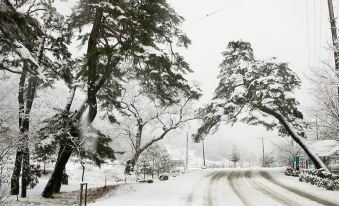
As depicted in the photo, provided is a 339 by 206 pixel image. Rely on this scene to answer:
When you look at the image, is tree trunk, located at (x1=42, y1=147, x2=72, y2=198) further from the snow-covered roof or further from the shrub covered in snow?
the snow-covered roof

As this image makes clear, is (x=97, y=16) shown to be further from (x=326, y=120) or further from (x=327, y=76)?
(x=326, y=120)

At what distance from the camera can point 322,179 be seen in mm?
22219

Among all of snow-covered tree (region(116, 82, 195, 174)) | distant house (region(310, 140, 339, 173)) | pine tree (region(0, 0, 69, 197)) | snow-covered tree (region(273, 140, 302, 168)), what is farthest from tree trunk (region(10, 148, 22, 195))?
snow-covered tree (region(273, 140, 302, 168))

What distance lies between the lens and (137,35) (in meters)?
15.4

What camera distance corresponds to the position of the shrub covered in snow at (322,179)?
20.7 m

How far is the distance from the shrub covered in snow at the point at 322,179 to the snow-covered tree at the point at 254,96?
236 centimetres

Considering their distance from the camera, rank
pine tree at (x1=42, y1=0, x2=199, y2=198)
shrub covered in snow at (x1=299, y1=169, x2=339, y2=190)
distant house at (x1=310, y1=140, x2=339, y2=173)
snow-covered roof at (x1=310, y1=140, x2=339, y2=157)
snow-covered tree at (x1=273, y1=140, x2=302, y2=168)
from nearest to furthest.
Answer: pine tree at (x1=42, y1=0, x2=199, y2=198), shrub covered in snow at (x1=299, y1=169, x2=339, y2=190), distant house at (x1=310, y1=140, x2=339, y2=173), snow-covered roof at (x1=310, y1=140, x2=339, y2=157), snow-covered tree at (x1=273, y1=140, x2=302, y2=168)

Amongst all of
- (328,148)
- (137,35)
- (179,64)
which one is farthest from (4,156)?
(328,148)

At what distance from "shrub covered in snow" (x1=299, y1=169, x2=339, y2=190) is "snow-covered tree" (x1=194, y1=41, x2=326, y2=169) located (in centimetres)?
236

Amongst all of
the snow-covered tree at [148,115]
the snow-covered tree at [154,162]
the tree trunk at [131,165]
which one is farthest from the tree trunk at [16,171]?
the snow-covered tree at [148,115]

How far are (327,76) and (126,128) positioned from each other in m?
26.3

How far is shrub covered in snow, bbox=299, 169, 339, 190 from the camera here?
20.7 metres

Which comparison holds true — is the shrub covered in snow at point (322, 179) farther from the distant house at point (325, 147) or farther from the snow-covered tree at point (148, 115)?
the snow-covered tree at point (148, 115)

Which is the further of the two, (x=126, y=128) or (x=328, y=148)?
(x=126, y=128)
